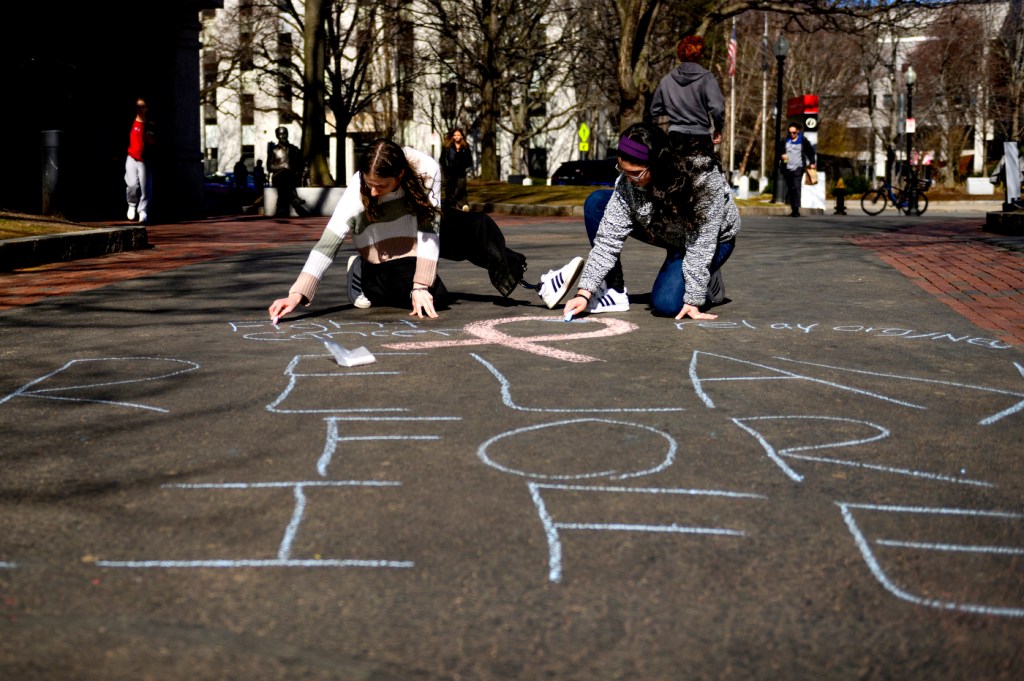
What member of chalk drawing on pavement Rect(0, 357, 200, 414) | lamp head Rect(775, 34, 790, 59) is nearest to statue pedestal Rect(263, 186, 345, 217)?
lamp head Rect(775, 34, 790, 59)

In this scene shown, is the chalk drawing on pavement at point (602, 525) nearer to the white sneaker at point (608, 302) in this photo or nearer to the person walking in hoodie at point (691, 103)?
the white sneaker at point (608, 302)

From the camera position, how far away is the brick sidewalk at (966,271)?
762 centimetres

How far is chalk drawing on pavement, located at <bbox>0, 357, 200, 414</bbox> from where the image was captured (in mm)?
5051

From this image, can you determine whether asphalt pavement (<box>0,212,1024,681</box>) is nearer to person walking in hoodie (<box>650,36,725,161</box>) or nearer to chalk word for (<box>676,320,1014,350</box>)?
chalk word for (<box>676,320,1014,350</box>)

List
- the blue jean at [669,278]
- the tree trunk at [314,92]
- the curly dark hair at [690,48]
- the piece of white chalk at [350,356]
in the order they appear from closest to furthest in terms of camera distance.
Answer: the piece of white chalk at [350,356]
the blue jean at [669,278]
the curly dark hair at [690,48]
the tree trunk at [314,92]

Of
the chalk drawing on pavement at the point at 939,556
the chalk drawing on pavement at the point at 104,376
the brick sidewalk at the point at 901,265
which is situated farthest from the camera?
the brick sidewalk at the point at 901,265

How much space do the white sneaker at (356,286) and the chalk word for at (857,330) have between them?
6.83 ft

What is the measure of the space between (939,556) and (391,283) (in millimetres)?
5058

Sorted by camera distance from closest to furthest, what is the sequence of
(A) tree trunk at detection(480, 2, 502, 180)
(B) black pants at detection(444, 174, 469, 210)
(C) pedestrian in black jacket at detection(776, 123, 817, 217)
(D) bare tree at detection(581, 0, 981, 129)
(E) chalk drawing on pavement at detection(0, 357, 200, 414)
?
(E) chalk drawing on pavement at detection(0, 357, 200, 414) → (C) pedestrian in black jacket at detection(776, 123, 817, 217) → (B) black pants at detection(444, 174, 469, 210) → (D) bare tree at detection(581, 0, 981, 129) → (A) tree trunk at detection(480, 2, 502, 180)

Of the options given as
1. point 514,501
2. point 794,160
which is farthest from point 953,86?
point 514,501

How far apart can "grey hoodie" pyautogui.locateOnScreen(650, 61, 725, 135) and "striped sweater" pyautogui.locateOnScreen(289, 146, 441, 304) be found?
194 inches

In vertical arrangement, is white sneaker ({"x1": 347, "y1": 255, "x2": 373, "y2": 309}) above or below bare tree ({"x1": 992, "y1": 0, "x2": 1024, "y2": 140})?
below

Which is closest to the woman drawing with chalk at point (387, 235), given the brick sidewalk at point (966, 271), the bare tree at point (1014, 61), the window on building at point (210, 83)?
the brick sidewalk at point (966, 271)

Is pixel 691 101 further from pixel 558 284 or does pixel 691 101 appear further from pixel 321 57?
pixel 321 57
